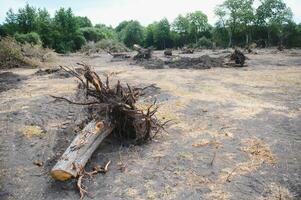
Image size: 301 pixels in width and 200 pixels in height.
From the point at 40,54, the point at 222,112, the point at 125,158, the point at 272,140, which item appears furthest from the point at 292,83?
the point at 40,54

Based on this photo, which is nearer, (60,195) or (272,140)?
(60,195)

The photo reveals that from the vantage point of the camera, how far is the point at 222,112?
8.72 m

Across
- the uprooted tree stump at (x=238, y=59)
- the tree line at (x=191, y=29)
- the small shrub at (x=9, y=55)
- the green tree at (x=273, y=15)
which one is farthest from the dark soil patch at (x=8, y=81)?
the green tree at (x=273, y=15)

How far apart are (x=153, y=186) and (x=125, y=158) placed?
105 cm

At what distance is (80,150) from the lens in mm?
5695

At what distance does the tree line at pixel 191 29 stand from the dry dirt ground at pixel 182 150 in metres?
36.4

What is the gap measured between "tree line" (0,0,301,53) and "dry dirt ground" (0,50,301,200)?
36352 mm

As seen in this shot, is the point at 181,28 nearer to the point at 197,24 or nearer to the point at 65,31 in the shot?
the point at 197,24

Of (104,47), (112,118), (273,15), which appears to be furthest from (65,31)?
(112,118)

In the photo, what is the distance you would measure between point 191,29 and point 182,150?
A: 52.2 meters

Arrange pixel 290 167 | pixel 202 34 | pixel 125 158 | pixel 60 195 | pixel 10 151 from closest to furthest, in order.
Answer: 1. pixel 60 195
2. pixel 290 167
3. pixel 125 158
4. pixel 10 151
5. pixel 202 34

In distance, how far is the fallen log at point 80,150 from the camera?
5254mm

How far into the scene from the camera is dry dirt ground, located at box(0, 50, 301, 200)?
518 cm

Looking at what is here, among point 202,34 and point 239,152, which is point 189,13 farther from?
point 239,152
